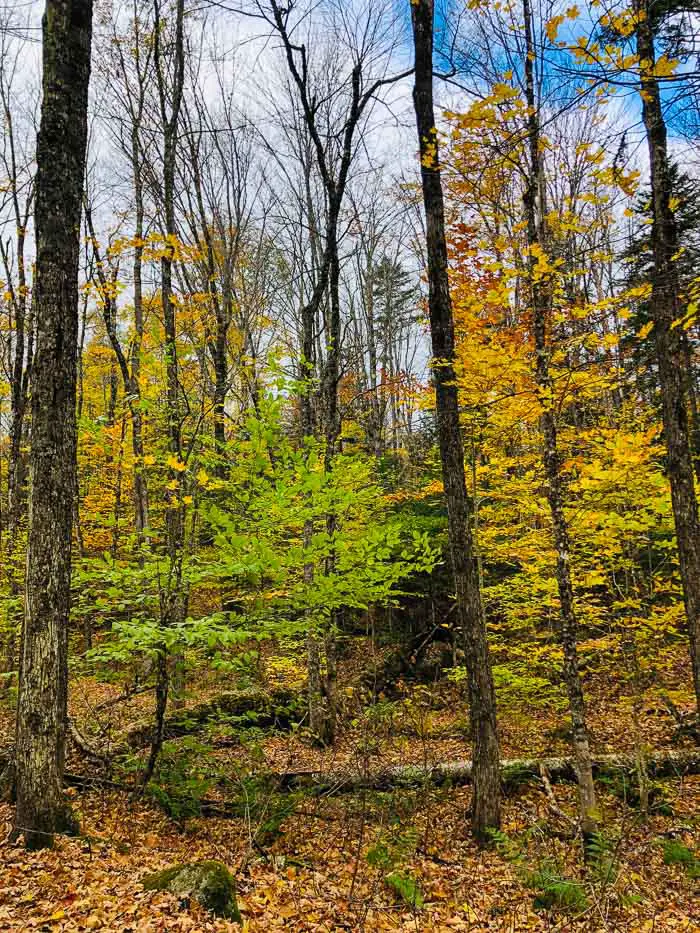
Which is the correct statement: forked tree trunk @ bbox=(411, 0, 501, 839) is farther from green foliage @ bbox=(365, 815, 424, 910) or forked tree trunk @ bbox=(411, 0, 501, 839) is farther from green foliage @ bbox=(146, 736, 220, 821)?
green foliage @ bbox=(146, 736, 220, 821)

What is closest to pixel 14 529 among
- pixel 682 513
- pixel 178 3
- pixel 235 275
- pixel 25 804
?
pixel 25 804

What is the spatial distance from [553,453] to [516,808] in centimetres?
467

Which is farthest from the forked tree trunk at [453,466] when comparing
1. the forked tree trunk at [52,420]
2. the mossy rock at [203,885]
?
the forked tree trunk at [52,420]

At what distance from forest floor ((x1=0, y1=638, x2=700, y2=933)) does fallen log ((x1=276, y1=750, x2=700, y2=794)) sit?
0.53 feet

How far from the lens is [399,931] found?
418 cm

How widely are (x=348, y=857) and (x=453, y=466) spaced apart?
13.8ft

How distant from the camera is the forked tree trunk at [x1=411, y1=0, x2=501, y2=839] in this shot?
5840mm

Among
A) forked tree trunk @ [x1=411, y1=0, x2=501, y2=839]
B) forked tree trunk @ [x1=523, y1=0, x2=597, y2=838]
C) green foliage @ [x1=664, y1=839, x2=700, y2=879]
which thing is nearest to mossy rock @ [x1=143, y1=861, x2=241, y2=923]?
forked tree trunk @ [x1=411, y1=0, x2=501, y2=839]

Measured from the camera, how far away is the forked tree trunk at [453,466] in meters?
5.84

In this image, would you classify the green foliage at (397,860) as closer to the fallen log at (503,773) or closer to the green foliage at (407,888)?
the green foliage at (407,888)

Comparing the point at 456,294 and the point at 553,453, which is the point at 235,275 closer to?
the point at 456,294

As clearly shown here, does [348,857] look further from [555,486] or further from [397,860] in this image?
[555,486]

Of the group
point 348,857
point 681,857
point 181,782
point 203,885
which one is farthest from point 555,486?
point 181,782

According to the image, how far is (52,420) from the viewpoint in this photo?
4664mm
